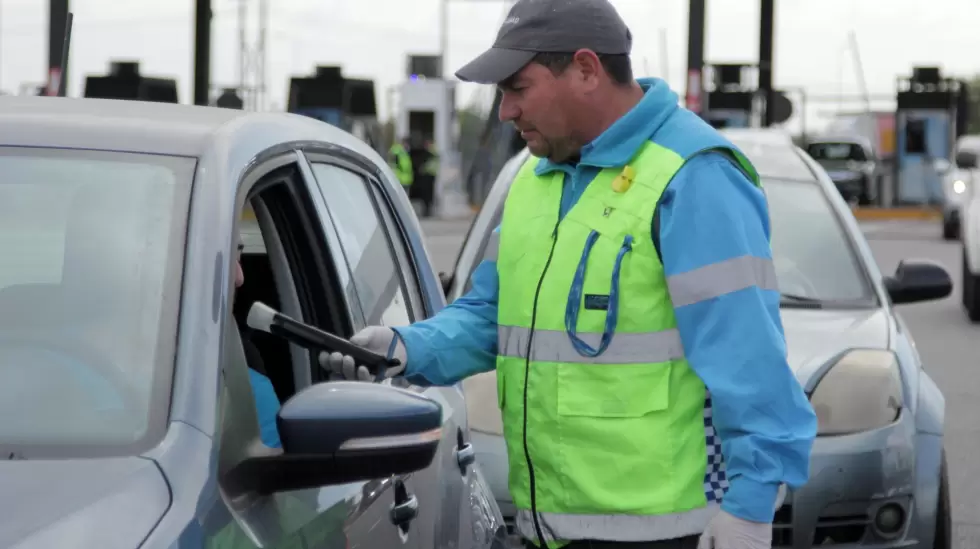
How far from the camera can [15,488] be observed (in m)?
2.55

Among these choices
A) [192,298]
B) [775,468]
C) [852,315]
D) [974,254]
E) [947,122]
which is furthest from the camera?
[947,122]

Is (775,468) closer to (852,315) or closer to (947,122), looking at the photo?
(852,315)

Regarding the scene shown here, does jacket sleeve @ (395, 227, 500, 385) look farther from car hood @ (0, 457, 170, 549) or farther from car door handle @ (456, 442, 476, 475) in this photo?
car hood @ (0, 457, 170, 549)

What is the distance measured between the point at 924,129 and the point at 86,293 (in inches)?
1792

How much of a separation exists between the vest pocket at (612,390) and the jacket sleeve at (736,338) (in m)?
0.09

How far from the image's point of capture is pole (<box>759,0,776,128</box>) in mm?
33969

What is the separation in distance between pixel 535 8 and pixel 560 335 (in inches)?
24.4

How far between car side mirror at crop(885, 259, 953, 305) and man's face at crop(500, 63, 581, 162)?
3.75 metres

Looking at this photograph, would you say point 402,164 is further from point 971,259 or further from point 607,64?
point 607,64

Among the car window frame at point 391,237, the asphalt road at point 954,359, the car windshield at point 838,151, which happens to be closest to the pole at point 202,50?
the asphalt road at point 954,359

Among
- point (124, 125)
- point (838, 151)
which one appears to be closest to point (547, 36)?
point (124, 125)

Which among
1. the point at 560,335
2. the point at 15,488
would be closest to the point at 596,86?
the point at 560,335

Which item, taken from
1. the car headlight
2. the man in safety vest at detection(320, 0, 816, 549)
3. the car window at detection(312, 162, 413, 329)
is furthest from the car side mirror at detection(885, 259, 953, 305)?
Result: the man in safety vest at detection(320, 0, 816, 549)

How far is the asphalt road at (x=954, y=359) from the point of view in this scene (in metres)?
8.16
